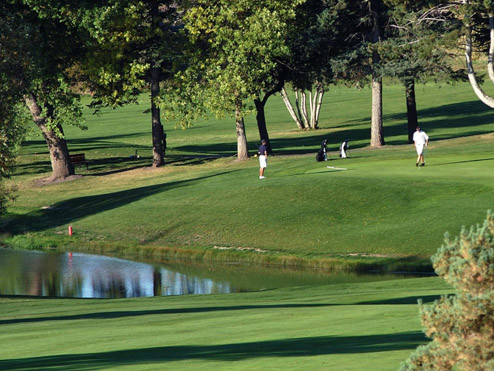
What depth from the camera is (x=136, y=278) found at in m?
33.5

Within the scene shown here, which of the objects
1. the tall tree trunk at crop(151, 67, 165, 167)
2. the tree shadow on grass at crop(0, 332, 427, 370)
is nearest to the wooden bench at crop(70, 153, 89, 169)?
the tall tree trunk at crop(151, 67, 165, 167)

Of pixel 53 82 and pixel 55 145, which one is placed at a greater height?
pixel 53 82

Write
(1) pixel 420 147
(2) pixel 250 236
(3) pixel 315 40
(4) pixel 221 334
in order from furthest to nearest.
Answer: (3) pixel 315 40 → (1) pixel 420 147 → (2) pixel 250 236 → (4) pixel 221 334

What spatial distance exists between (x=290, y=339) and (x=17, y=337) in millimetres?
5640

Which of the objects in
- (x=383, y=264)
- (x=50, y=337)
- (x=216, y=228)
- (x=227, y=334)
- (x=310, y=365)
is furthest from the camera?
(x=216, y=228)

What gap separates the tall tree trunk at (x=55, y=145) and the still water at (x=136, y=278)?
60.9ft

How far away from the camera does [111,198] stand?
4675 cm

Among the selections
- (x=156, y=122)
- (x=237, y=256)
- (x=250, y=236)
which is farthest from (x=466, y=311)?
(x=156, y=122)

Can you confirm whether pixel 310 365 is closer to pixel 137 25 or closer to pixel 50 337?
pixel 50 337

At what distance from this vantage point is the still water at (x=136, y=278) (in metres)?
31.1

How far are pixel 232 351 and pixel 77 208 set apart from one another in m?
33.5

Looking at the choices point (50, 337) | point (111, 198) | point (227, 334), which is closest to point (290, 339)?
point (227, 334)

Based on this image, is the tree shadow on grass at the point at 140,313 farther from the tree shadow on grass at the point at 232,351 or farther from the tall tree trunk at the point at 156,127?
the tall tree trunk at the point at 156,127

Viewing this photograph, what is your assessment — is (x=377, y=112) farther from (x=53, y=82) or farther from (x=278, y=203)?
(x=278, y=203)
